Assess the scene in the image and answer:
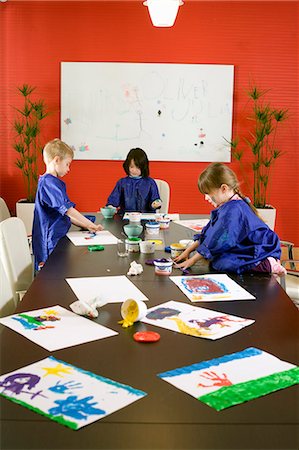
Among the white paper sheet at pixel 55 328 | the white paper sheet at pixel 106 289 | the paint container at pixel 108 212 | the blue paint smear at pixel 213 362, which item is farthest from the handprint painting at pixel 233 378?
the paint container at pixel 108 212

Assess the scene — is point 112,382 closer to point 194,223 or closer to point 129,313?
point 129,313

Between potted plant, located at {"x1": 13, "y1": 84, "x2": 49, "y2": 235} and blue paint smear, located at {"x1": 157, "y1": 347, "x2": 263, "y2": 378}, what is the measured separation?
4719mm

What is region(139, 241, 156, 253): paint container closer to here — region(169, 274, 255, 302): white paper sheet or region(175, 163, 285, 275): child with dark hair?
region(175, 163, 285, 275): child with dark hair

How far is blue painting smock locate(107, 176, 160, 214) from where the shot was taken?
4879 mm

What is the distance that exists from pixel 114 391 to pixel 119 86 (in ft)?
17.2

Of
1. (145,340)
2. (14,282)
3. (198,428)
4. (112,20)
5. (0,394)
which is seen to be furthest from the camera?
(112,20)

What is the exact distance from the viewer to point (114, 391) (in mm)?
1450

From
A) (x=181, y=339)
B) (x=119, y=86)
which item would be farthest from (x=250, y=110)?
(x=181, y=339)

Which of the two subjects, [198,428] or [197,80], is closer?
[198,428]

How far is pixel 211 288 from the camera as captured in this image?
7.91 feet

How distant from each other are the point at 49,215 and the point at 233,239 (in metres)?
1.43

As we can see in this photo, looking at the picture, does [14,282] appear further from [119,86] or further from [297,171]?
[297,171]

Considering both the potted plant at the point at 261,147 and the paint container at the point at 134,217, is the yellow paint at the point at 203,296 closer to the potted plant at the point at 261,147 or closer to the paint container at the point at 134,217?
the paint container at the point at 134,217

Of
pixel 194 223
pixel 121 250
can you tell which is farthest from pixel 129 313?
pixel 194 223
